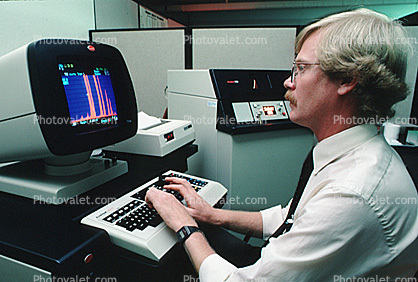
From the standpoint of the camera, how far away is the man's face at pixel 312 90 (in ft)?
2.00

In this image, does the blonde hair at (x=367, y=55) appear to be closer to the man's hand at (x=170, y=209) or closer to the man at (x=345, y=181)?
the man at (x=345, y=181)

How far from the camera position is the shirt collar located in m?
0.60

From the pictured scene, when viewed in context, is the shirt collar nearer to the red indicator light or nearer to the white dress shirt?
the white dress shirt

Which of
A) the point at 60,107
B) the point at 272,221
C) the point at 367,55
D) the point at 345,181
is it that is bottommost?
the point at 272,221

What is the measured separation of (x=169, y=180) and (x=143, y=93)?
1356 millimetres

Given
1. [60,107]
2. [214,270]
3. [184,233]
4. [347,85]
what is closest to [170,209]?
[184,233]

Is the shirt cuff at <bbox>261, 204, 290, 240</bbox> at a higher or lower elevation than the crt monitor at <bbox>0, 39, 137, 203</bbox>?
lower

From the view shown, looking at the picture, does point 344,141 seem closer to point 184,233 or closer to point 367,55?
point 367,55

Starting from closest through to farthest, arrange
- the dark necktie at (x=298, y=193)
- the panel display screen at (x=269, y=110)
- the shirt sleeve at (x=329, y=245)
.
→ the shirt sleeve at (x=329, y=245)
the dark necktie at (x=298, y=193)
the panel display screen at (x=269, y=110)

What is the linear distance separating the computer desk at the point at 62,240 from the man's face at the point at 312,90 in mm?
464

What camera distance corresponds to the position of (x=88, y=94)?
709 millimetres

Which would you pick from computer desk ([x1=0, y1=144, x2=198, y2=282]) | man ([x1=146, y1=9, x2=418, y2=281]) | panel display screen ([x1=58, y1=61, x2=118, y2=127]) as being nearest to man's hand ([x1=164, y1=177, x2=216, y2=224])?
man ([x1=146, y1=9, x2=418, y2=281])

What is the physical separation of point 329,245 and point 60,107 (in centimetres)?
59

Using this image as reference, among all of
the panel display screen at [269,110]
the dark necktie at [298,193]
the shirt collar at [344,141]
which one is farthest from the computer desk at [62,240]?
the panel display screen at [269,110]
